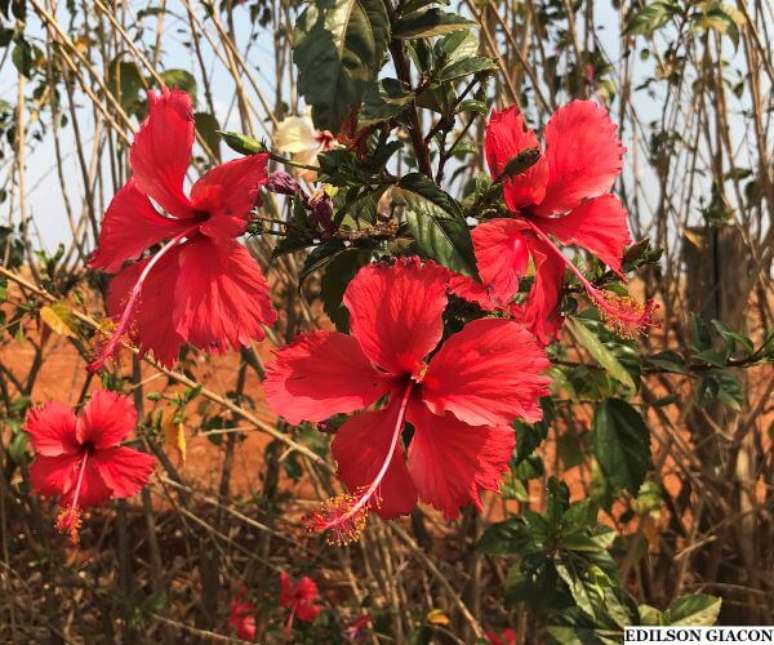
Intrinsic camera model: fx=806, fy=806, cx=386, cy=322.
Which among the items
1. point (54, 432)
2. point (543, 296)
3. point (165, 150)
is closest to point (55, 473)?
point (54, 432)

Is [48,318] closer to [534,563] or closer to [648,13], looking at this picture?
[534,563]

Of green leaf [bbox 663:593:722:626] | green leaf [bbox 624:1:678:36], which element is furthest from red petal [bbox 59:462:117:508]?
green leaf [bbox 624:1:678:36]

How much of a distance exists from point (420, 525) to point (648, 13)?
1.19 metres

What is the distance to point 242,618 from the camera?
215cm

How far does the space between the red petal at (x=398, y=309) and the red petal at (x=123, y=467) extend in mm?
747

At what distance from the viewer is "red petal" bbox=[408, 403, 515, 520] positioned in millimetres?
585

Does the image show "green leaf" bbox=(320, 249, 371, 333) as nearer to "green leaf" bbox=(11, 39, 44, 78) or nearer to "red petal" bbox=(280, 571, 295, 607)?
"green leaf" bbox=(11, 39, 44, 78)

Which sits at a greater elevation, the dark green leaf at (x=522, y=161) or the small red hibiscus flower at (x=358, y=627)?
the dark green leaf at (x=522, y=161)

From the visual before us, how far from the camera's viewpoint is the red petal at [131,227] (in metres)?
0.63

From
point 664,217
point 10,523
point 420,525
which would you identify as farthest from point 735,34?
point 10,523

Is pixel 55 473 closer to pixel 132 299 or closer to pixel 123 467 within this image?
pixel 123 467

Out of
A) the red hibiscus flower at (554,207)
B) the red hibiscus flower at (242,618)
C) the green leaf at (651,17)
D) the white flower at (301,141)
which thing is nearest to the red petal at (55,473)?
the white flower at (301,141)

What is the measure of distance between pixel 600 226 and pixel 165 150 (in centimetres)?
35

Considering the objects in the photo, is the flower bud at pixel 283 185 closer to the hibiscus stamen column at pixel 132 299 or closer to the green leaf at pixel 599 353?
the hibiscus stamen column at pixel 132 299
